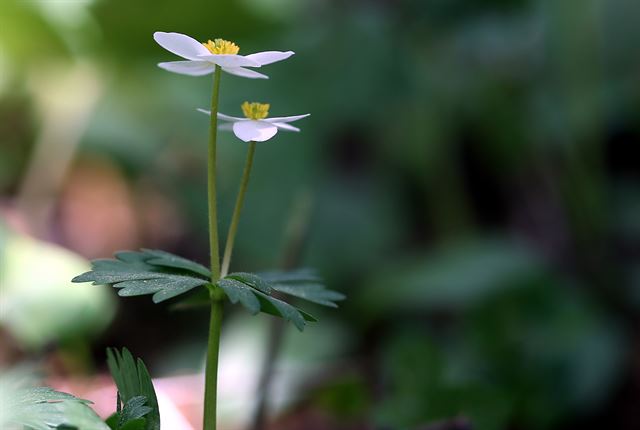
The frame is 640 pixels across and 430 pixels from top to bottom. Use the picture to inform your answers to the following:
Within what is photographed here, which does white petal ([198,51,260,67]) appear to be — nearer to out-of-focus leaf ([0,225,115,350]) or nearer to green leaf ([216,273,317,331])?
green leaf ([216,273,317,331])

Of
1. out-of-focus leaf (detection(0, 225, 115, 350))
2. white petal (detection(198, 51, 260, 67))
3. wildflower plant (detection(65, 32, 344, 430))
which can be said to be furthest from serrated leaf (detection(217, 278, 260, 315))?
out-of-focus leaf (detection(0, 225, 115, 350))

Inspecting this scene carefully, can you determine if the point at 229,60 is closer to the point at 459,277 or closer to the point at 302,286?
the point at 302,286

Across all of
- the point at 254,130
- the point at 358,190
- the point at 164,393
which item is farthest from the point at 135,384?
the point at 358,190

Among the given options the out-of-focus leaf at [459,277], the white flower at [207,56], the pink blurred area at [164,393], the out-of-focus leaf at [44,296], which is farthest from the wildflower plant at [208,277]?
the out-of-focus leaf at [459,277]

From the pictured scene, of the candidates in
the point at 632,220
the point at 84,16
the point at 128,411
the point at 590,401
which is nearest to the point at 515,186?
the point at 632,220

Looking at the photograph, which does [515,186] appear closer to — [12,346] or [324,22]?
[324,22]
